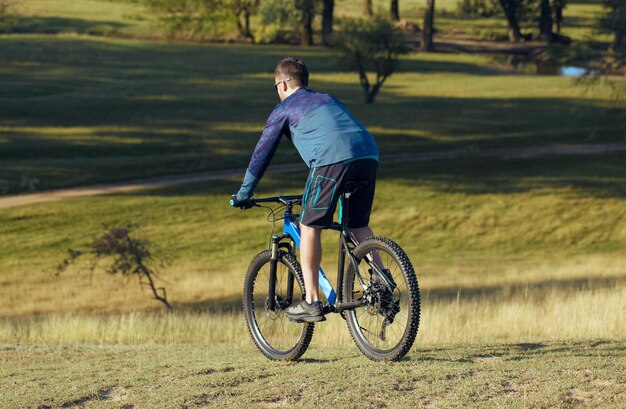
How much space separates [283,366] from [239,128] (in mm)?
36592

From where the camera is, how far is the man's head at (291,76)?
7.09 metres

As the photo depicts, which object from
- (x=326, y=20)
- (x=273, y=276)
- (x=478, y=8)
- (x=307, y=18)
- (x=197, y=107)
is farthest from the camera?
(x=478, y=8)

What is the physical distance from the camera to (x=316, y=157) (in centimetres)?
682

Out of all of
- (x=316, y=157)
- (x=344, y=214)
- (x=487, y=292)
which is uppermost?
(x=316, y=157)

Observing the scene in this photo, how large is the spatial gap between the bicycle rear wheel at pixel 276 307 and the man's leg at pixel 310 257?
0.18 meters

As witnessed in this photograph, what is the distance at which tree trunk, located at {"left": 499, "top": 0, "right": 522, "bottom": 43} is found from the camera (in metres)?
87.9

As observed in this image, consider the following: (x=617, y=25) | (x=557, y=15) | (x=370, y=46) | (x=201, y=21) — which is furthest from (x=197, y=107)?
(x=557, y=15)

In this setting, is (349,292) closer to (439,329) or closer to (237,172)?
(439,329)

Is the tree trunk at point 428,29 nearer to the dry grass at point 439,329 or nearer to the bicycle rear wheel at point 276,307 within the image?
the dry grass at point 439,329

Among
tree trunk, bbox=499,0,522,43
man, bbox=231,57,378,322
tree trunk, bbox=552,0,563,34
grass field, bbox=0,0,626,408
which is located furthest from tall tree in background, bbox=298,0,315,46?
man, bbox=231,57,378,322

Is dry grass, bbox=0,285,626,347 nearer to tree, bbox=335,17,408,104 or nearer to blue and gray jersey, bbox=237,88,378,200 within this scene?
blue and gray jersey, bbox=237,88,378,200

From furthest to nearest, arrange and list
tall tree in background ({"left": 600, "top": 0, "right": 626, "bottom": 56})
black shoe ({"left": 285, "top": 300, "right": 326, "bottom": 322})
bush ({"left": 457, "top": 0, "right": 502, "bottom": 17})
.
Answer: bush ({"left": 457, "top": 0, "right": 502, "bottom": 17}) → tall tree in background ({"left": 600, "top": 0, "right": 626, "bottom": 56}) → black shoe ({"left": 285, "top": 300, "right": 326, "bottom": 322})

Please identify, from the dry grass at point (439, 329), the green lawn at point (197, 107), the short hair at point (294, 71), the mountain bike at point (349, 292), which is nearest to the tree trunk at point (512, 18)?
the green lawn at point (197, 107)

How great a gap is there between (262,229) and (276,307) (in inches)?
839
